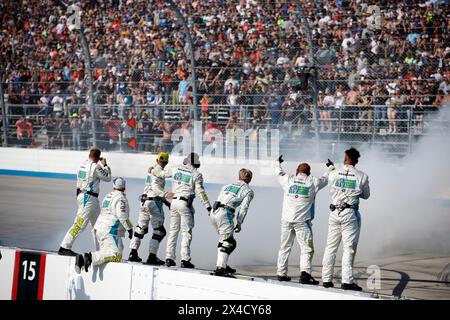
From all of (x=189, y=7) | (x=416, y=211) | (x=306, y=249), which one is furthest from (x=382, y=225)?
(x=189, y=7)

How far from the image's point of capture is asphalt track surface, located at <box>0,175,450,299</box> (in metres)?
10.9

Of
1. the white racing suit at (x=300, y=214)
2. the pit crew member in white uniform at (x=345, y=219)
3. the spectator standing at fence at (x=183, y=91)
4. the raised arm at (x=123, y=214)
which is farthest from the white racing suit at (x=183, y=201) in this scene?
the spectator standing at fence at (x=183, y=91)

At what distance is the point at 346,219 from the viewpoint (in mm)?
9672

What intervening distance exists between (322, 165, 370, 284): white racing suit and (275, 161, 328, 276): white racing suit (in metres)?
0.28

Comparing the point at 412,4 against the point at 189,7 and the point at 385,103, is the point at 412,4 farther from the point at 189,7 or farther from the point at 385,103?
the point at 189,7

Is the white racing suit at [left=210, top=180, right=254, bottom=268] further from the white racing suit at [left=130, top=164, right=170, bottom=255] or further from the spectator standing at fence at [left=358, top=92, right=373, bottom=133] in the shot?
the spectator standing at fence at [left=358, top=92, right=373, bottom=133]

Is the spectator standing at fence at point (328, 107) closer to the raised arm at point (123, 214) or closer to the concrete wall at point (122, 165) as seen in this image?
the concrete wall at point (122, 165)

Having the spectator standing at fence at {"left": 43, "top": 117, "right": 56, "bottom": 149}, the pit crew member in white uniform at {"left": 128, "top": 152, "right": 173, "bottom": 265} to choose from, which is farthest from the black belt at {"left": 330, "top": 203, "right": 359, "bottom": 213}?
the spectator standing at fence at {"left": 43, "top": 117, "right": 56, "bottom": 149}

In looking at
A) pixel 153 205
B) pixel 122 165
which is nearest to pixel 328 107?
pixel 122 165

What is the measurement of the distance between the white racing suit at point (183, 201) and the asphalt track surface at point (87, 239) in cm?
108

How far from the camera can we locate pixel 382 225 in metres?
14.9

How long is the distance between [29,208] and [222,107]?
16.7 ft

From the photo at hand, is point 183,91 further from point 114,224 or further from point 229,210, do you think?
point 114,224

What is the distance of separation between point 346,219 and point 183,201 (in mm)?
2625
